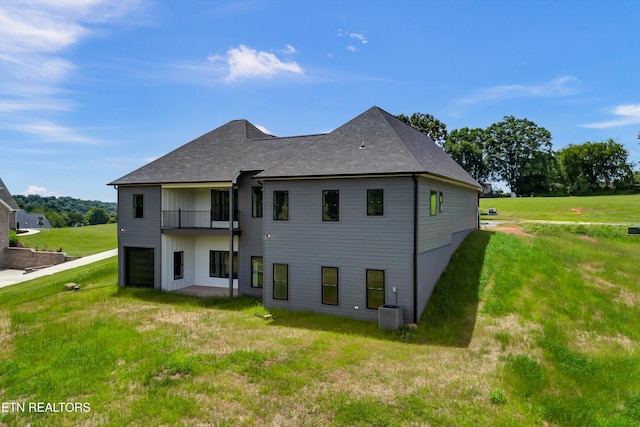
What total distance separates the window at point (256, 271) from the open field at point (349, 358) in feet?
4.41

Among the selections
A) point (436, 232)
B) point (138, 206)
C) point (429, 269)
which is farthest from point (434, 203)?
point (138, 206)

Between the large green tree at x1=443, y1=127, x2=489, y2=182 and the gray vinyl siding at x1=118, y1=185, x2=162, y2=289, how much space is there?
5942cm

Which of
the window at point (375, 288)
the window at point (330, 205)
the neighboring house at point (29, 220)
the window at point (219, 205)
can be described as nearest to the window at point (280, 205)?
the window at point (330, 205)

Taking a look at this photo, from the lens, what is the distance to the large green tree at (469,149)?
69.9m

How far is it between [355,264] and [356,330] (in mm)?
2458

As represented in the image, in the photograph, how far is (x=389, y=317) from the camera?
13.1 m

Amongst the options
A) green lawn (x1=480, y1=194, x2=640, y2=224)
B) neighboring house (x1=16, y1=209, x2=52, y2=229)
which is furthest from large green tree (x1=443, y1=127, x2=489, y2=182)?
neighboring house (x1=16, y1=209, x2=52, y2=229)

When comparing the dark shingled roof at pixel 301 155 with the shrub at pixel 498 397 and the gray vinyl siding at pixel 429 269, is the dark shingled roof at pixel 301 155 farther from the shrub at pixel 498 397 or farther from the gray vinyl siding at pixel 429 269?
the shrub at pixel 498 397

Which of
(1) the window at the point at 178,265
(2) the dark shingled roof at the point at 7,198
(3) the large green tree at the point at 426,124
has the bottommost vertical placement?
(1) the window at the point at 178,265

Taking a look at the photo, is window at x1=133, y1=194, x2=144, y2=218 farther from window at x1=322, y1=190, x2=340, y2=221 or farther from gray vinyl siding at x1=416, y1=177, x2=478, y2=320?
gray vinyl siding at x1=416, y1=177, x2=478, y2=320

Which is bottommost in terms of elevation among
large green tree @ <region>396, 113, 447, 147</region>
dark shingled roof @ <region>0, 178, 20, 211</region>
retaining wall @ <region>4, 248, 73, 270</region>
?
retaining wall @ <region>4, 248, 73, 270</region>

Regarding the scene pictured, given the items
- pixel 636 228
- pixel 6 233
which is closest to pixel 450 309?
pixel 636 228

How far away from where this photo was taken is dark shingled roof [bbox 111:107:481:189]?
14.5 m

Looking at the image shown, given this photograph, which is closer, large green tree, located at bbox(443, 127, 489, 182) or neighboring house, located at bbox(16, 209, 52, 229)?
neighboring house, located at bbox(16, 209, 52, 229)
